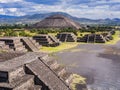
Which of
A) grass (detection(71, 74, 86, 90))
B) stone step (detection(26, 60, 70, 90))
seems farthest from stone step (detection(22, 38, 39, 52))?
stone step (detection(26, 60, 70, 90))

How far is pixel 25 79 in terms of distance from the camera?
26141mm

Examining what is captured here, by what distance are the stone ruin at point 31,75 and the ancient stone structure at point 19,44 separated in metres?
25.2

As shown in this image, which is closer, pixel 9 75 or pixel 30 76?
pixel 9 75

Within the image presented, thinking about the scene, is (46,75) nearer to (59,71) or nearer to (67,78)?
(59,71)

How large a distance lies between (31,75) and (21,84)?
3096 millimetres

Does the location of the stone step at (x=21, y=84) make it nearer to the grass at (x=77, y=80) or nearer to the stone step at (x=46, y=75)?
the stone step at (x=46, y=75)

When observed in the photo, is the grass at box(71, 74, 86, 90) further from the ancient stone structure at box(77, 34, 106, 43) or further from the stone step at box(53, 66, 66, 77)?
the ancient stone structure at box(77, 34, 106, 43)

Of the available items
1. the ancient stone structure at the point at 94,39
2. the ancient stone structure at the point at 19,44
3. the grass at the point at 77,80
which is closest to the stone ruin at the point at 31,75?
the grass at the point at 77,80

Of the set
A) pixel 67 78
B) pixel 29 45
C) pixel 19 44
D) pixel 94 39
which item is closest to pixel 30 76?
pixel 67 78

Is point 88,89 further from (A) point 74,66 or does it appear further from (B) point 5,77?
(A) point 74,66

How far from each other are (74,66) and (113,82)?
12131mm

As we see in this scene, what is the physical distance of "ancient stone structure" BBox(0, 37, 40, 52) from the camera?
192ft

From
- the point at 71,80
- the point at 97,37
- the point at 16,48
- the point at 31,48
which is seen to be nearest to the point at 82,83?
the point at 71,80

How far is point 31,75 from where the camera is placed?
90.4 feet
